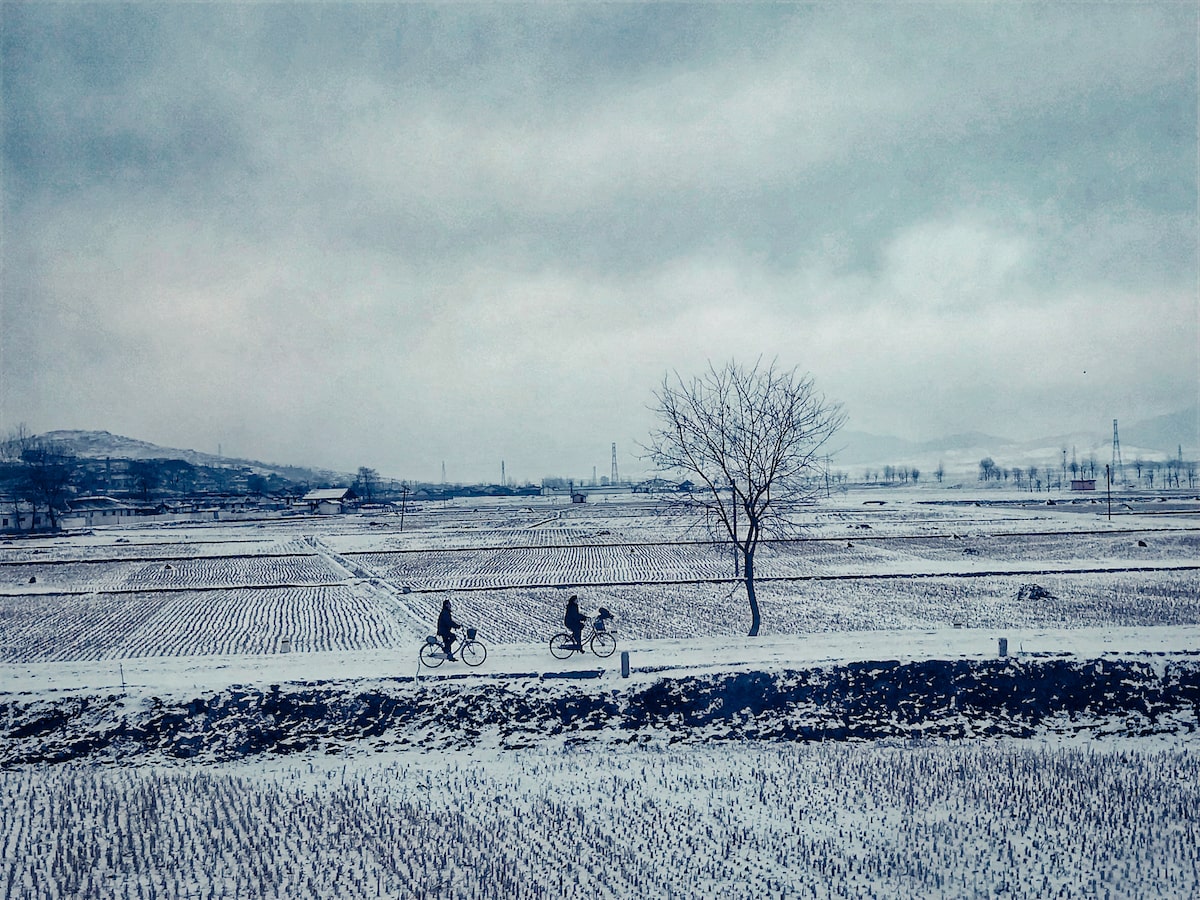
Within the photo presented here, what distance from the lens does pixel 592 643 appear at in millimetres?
21312

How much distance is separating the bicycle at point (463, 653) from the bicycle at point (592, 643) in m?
1.96

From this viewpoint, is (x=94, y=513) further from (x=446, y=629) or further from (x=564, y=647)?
(x=564, y=647)

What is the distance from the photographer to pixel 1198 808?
12906 millimetres

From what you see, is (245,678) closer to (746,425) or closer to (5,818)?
(5,818)

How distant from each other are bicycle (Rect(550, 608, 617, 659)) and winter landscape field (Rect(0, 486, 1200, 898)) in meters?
1.24

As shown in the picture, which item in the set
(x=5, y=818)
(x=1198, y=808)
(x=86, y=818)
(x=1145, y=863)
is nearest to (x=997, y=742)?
(x=1198, y=808)

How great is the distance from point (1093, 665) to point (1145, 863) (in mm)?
9316

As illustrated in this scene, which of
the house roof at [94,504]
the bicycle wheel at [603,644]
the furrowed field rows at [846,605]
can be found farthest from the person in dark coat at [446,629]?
the house roof at [94,504]

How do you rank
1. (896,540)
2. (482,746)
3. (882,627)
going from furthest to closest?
(896,540)
(882,627)
(482,746)

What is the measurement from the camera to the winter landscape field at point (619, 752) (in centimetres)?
1143

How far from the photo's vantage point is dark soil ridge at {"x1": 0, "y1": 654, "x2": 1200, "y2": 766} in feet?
55.9

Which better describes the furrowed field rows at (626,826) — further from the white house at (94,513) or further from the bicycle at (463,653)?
the white house at (94,513)

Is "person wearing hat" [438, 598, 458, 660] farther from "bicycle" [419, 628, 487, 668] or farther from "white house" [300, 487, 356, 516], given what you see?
"white house" [300, 487, 356, 516]

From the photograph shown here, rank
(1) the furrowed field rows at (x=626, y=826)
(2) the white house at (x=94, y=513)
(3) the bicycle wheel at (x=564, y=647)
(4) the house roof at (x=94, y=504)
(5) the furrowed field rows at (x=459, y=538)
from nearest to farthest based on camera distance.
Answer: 1. (1) the furrowed field rows at (x=626, y=826)
2. (3) the bicycle wheel at (x=564, y=647)
3. (5) the furrowed field rows at (x=459, y=538)
4. (2) the white house at (x=94, y=513)
5. (4) the house roof at (x=94, y=504)
